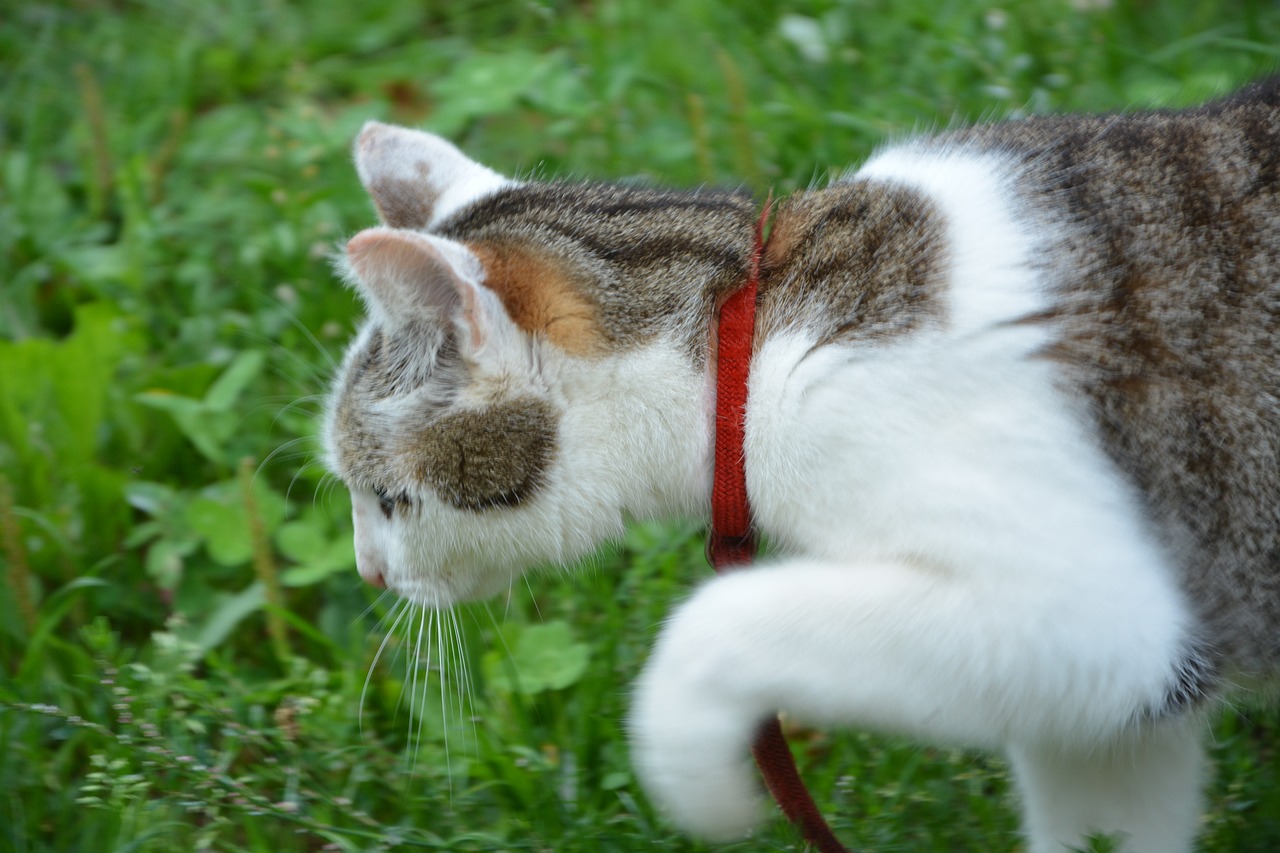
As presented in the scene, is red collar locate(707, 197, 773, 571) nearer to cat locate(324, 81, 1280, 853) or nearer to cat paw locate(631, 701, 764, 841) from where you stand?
cat locate(324, 81, 1280, 853)

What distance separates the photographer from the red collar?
1954mm

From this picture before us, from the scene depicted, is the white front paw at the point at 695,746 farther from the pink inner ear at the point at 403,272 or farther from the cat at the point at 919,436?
the pink inner ear at the point at 403,272

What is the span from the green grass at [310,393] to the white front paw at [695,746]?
24cm

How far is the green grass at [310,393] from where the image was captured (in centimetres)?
230

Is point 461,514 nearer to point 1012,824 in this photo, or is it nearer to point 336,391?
point 336,391

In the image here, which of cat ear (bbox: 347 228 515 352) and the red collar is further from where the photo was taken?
the red collar

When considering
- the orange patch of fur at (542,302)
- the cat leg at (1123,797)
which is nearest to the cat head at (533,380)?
the orange patch of fur at (542,302)

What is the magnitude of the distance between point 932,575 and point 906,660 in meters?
0.11

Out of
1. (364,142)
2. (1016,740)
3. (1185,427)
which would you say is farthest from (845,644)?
(364,142)

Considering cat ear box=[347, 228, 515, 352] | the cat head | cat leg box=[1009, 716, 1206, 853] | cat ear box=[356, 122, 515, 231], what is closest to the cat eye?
the cat head

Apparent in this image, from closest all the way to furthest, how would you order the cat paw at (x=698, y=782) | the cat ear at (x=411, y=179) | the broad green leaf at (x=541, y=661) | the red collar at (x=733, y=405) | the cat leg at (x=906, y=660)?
the cat leg at (x=906, y=660)
the cat paw at (x=698, y=782)
the red collar at (x=733, y=405)
the cat ear at (x=411, y=179)
the broad green leaf at (x=541, y=661)

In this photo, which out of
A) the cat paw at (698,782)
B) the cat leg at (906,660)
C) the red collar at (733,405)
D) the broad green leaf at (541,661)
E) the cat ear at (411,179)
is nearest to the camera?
the cat leg at (906,660)

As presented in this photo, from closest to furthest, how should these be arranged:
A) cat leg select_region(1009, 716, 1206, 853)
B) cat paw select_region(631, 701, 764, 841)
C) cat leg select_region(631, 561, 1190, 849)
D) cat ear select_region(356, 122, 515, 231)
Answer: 1. cat leg select_region(631, 561, 1190, 849)
2. cat paw select_region(631, 701, 764, 841)
3. cat leg select_region(1009, 716, 1206, 853)
4. cat ear select_region(356, 122, 515, 231)

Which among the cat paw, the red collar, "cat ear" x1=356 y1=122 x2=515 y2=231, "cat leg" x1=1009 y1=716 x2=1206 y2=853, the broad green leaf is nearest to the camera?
the cat paw
